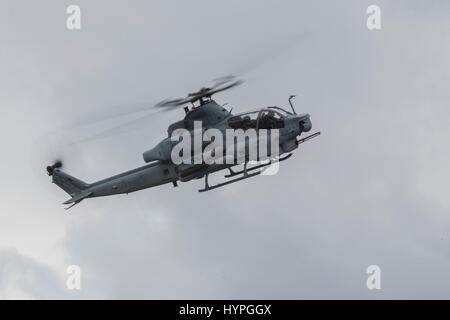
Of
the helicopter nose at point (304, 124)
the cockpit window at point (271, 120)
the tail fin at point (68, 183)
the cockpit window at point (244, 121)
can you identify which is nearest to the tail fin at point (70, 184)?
the tail fin at point (68, 183)

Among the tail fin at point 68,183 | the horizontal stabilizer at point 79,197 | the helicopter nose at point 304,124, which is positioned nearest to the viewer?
the helicopter nose at point 304,124

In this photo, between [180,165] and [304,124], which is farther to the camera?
[180,165]

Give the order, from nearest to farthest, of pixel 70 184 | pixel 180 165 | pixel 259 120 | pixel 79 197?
pixel 259 120 < pixel 180 165 < pixel 79 197 < pixel 70 184

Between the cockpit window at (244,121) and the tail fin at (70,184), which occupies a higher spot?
the cockpit window at (244,121)

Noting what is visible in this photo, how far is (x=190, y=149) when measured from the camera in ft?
175

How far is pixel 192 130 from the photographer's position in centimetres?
5366

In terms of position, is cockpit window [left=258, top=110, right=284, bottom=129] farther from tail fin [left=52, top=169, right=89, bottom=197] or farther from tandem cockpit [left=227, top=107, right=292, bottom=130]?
tail fin [left=52, top=169, right=89, bottom=197]

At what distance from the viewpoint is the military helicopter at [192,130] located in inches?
2052

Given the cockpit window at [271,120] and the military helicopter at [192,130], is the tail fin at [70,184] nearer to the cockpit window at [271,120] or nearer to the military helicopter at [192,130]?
the military helicopter at [192,130]

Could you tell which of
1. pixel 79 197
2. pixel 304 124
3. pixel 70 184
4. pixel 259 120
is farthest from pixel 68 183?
pixel 304 124

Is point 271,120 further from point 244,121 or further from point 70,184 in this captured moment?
point 70,184

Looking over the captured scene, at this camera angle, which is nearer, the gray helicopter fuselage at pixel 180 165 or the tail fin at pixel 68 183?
the gray helicopter fuselage at pixel 180 165

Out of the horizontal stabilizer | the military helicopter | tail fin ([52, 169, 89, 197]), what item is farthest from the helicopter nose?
tail fin ([52, 169, 89, 197])
